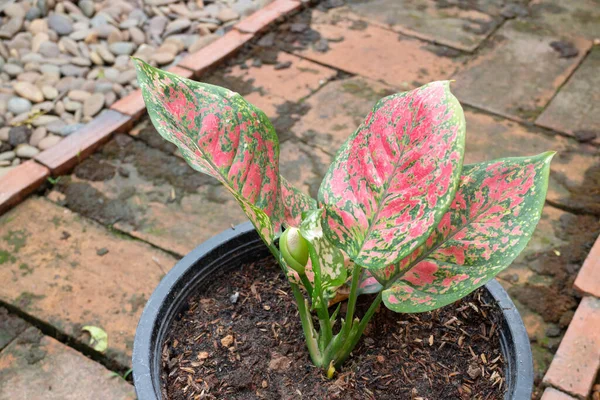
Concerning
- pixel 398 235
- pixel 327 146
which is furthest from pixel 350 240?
pixel 327 146

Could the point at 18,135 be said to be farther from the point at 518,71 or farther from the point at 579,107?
the point at 579,107

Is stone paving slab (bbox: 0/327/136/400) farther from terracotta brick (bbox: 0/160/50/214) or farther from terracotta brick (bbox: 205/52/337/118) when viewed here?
terracotta brick (bbox: 205/52/337/118)

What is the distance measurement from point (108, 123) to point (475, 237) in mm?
1700

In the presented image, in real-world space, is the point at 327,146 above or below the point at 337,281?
below

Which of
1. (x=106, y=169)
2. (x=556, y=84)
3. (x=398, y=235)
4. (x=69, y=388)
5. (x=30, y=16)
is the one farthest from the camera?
(x=30, y=16)

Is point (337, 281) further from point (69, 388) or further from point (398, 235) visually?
Result: point (69, 388)

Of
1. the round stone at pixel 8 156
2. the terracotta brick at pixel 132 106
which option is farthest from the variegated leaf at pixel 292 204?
the round stone at pixel 8 156

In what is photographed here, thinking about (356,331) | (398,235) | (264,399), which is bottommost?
(264,399)

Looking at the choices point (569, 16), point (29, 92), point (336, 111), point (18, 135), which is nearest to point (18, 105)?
point (29, 92)

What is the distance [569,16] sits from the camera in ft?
10.0

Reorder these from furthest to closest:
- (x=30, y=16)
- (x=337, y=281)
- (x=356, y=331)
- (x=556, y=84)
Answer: (x=30, y=16) < (x=556, y=84) < (x=356, y=331) < (x=337, y=281)

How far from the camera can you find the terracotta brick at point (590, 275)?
5.80 ft

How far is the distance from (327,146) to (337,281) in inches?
54.1

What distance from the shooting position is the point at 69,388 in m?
1.66
